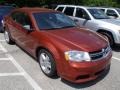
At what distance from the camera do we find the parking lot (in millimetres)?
5191

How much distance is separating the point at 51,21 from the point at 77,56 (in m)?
1.92

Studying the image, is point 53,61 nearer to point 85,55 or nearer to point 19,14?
point 85,55

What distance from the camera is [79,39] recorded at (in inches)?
217

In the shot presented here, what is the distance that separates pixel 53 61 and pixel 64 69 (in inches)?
16.1

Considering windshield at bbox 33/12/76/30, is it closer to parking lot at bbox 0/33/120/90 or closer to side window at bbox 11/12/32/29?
side window at bbox 11/12/32/29

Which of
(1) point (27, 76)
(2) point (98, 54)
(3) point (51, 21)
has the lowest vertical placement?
(1) point (27, 76)

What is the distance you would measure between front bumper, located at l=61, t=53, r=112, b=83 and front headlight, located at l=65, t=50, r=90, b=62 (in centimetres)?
9

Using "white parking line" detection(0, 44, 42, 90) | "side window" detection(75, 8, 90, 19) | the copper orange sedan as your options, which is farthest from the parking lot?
"side window" detection(75, 8, 90, 19)

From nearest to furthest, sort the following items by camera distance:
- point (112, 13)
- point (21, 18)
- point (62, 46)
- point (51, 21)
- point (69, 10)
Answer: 1. point (62, 46)
2. point (51, 21)
3. point (21, 18)
4. point (69, 10)
5. point (112, 13)

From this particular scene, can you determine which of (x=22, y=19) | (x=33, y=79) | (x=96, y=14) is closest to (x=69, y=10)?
(x=96, y=14)

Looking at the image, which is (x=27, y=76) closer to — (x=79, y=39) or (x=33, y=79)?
(x=33, y=79)

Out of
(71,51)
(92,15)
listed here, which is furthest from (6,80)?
(92,15)

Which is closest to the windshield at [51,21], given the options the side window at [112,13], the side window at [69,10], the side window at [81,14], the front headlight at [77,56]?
the front headlight at [77,56]

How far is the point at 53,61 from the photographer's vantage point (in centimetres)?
525
